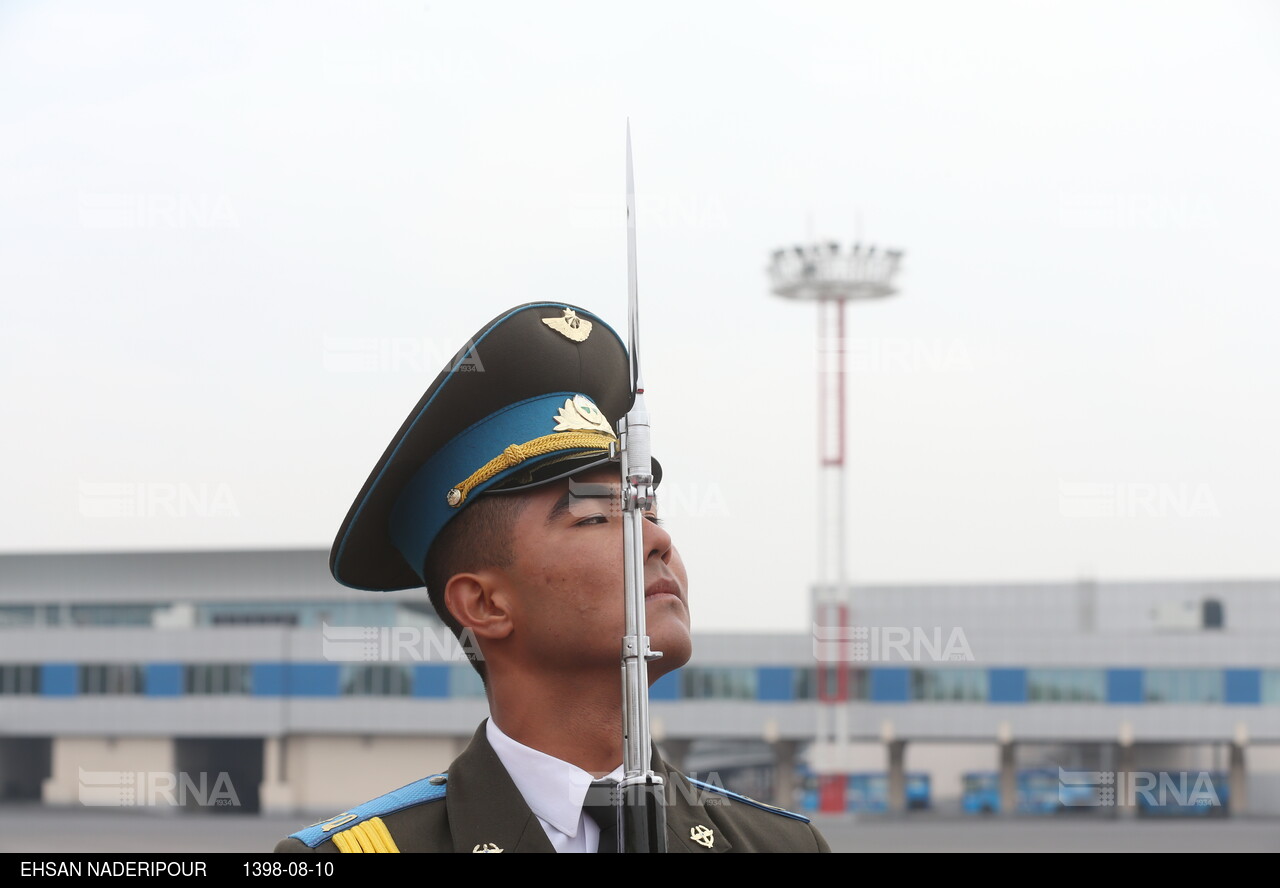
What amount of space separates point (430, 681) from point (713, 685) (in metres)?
7.31

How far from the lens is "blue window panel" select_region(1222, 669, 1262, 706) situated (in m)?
39.7

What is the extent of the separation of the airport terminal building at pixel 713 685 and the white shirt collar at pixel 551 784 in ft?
121

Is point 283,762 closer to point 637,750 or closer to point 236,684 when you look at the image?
point 236,684

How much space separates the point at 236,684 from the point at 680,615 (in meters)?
40.1

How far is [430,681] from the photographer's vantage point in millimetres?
39969

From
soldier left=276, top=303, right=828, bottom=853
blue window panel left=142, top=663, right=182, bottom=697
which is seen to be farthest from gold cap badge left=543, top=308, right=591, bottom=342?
blue window panel left=142, top=663, right=182, bottom=697

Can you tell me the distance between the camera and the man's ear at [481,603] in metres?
2.25

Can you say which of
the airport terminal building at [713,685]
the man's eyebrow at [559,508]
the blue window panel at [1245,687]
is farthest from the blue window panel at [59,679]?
the man's eyebrow at [559,508]

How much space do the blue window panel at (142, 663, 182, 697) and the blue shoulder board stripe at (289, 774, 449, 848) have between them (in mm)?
40648

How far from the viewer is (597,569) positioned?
2.19 m

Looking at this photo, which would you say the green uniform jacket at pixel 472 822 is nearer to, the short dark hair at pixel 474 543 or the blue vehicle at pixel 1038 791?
the short dark hair at pixel 474 543

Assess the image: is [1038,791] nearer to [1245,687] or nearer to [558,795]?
[1245,687]
